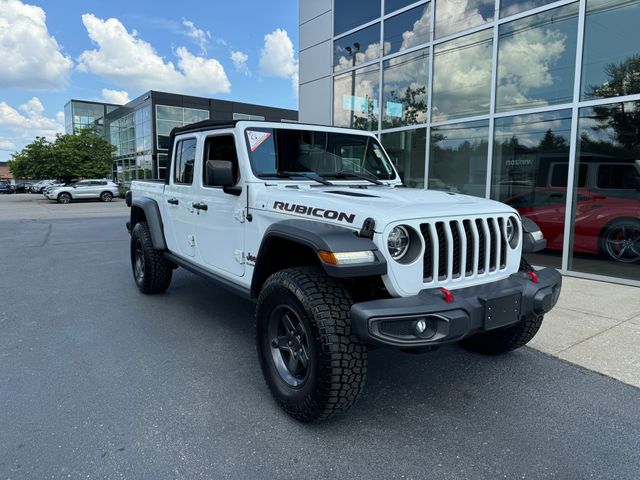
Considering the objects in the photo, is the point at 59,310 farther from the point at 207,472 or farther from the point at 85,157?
the point at 85,157

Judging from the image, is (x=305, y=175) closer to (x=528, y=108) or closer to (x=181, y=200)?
(x=181, y=200)

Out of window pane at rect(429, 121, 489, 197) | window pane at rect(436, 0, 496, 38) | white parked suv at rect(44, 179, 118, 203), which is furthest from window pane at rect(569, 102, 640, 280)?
white parked suv at rect(44, 179, 118, 203)

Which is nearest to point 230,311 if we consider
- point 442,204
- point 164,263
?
point 164,263

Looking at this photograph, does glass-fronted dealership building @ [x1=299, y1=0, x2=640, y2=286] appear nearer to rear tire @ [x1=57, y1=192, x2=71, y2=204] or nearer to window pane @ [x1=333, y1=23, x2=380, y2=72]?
window pane @ [x1=333, y1=23, x2=380, y2=72]

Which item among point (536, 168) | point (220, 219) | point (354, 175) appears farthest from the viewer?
point (536, 168)

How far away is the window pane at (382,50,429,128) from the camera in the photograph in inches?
360

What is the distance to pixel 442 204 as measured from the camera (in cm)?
296

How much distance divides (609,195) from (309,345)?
598 cm

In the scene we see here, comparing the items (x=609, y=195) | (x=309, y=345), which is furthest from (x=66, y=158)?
(x=309, y=345)

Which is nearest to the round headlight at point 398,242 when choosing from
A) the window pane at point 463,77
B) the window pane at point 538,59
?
the window pane at point 538,59

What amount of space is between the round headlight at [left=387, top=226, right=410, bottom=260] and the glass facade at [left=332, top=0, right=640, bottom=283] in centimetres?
375

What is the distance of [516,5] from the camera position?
7465 mm

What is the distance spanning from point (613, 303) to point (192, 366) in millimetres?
4885

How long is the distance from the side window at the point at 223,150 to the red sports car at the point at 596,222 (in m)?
5.54
